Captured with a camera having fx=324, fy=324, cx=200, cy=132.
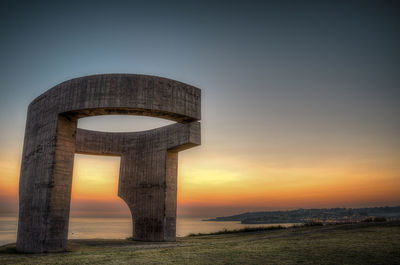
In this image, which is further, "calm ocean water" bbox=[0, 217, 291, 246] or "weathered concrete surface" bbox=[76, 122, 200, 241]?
"calm ocean water" bbox=[0, 217, 291, 246]

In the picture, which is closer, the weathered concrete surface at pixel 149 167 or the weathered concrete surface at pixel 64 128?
the weathered concrete surface at pixel 64 128

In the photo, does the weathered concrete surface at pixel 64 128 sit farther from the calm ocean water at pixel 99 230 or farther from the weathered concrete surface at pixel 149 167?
the calm ocean water at pixel 99 230

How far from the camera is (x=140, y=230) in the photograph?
57.1ft

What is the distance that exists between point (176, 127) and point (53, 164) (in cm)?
627

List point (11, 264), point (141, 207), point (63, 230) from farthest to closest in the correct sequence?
point (141, 207) → point (63, 230) → point (11, 264)

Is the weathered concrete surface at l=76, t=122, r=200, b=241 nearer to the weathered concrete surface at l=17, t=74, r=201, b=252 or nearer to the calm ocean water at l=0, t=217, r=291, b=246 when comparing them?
the weathered concrete surface at l=17, t=74, r=201, b=252

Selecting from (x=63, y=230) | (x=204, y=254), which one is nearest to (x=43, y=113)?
(x=63, y=230)

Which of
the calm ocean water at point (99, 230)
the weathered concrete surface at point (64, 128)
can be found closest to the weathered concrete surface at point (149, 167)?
the weathered concrete surface at point (64, 128)

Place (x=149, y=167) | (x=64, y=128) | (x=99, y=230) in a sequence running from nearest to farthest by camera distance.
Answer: (x=64, y=128)
(x=149, y=167)
(x=99, y=230)

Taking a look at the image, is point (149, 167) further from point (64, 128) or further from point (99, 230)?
point (99, 230)

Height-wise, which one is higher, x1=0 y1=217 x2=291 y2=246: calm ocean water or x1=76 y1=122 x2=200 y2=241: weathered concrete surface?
x1=76 y1=122 x2=200 y2=241: weathered concrete surface

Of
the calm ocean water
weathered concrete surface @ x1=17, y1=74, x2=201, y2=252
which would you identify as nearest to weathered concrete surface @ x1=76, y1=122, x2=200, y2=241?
weathered concrete surface @ x1=17, y1=74, x2=201, y2=252

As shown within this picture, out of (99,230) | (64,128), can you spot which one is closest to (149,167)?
(64,128)

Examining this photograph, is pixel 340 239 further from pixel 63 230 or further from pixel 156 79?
pixel 63 230
